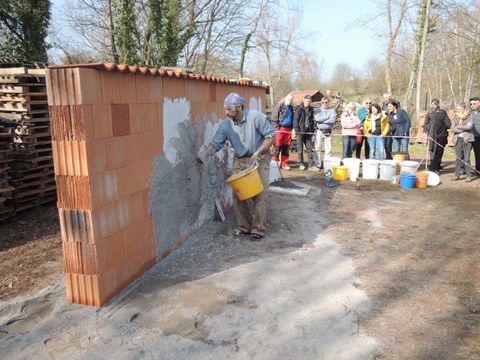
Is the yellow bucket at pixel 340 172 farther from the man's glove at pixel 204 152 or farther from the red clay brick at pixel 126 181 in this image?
the red clay brick at pixel 126 181

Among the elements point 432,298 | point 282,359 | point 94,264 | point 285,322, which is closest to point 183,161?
point 94,264

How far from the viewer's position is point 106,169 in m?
3.34

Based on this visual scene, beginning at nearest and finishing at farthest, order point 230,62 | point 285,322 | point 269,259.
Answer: point 285,322, point 269,259, point 230,62

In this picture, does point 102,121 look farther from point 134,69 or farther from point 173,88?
point 173,88

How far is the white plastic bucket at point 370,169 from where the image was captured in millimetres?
8977

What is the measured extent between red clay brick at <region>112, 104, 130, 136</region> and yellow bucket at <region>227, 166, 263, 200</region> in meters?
1.50

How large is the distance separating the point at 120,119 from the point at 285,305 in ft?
7.00

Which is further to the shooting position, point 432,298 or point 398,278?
point 398,278

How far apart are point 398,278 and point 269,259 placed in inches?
52.4

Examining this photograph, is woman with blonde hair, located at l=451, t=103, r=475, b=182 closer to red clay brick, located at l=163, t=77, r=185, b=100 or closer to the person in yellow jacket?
the person in yellow jacket

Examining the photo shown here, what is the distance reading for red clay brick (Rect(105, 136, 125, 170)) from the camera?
3371 mm

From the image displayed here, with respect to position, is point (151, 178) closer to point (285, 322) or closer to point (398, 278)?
point (285, 322)

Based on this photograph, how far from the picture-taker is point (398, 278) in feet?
13.3

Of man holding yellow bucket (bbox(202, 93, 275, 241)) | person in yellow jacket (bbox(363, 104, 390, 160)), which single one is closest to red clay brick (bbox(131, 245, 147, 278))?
man holding yellow bucket (bbox(202, 93, 275, 241))
